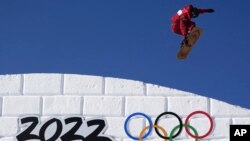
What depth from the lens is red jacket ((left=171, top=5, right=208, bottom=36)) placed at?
6038 millimetres

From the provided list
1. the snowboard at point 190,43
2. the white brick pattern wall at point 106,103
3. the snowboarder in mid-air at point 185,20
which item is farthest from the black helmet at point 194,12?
the white brick pattern wall at point 106,103

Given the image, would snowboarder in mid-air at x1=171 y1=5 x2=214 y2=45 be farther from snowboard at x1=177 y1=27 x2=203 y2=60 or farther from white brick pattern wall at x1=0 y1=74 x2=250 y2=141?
white brick pattern wall at x1=0 y1=74 x2=250 y2=141

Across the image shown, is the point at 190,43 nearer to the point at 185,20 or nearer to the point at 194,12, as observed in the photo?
the point at 185,20

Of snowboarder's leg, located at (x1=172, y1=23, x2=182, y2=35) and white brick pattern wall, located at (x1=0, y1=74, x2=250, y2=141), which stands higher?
snowboarder's leg, located at (x1=172, y1=23, x2=182, y2=35)

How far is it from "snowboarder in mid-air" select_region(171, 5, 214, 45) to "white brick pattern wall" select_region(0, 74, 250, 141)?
0.54 metres

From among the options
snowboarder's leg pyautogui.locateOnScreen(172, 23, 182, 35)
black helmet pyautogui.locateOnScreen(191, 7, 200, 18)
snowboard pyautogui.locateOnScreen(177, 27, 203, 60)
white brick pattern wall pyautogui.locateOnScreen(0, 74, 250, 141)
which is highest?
black helmet pyautogui.locateOnScreen(191, 7, 200, 18)

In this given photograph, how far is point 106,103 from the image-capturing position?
6.23m

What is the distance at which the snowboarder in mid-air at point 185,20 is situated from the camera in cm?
599

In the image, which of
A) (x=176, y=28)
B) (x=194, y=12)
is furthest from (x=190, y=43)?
(x=194, y=12)

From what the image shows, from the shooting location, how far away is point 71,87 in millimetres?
6301

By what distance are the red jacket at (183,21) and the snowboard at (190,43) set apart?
5cm

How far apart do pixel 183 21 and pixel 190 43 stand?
239 millimetres

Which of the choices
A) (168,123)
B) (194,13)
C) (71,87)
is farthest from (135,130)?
(194,13)

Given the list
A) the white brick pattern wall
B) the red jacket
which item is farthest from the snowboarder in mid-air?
the white brick pattern wall
